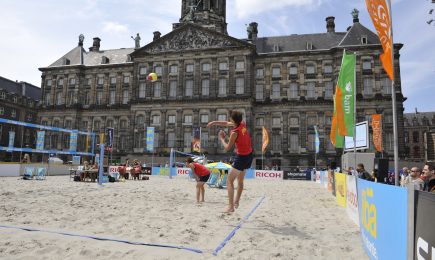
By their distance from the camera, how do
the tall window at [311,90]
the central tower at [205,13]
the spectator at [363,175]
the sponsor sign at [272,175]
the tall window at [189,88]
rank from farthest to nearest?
the central tower at [205,13] < the tall window at [189,88] < the tall window at [311,90] < the sponsor sign at [272,175] < the spectator at [363,175]

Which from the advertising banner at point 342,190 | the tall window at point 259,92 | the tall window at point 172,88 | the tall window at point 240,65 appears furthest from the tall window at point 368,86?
the advertising banner at point 342,190

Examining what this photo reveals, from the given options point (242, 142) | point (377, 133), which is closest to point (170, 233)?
point (242, 142)

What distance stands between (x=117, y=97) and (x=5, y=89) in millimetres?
25424

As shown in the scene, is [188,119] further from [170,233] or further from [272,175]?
[170,233]

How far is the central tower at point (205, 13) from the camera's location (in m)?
49.4

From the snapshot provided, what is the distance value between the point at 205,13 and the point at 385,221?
49998mm

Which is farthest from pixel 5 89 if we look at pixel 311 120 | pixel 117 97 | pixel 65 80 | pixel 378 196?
pixel 378 196

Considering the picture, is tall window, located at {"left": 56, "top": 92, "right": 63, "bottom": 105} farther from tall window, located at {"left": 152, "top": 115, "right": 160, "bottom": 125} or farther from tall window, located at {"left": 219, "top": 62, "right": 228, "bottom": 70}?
tall window, located at {"left": 219, "top": 62, "right": 228, "bottom": 70}

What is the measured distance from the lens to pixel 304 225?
6.84 m

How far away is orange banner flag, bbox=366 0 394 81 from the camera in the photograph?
18.3 feet

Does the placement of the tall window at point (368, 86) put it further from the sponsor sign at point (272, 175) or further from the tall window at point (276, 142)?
the sponsor sign at point (272, 175)

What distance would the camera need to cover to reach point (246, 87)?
144 ft

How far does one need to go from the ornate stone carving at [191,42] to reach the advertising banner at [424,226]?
4406 cm

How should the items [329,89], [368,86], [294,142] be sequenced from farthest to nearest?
[329,89] < [294,142] < [368,86]
